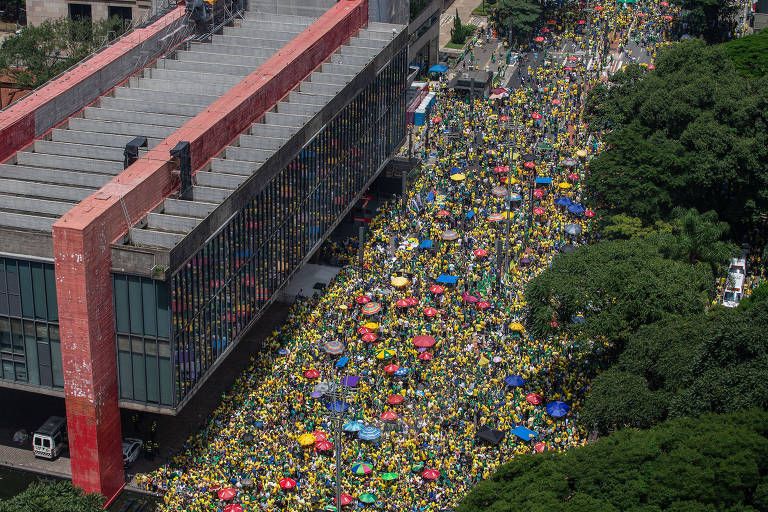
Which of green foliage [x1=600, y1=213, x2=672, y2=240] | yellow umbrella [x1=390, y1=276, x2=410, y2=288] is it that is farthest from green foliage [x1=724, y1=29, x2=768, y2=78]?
yellow umbrella [x1=390, y1=276, x2=410, y2=288]

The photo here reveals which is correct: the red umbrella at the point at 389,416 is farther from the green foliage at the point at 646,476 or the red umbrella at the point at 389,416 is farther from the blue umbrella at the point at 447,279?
the blue umbrella at the point at 447,279

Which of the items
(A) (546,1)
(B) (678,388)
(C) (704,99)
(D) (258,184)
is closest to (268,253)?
(D) (258,184)

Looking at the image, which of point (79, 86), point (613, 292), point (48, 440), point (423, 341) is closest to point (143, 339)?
point (48, 440)

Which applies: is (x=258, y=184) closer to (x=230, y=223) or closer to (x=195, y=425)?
(x=230, y=223)

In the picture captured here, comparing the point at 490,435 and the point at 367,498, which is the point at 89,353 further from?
the point at 490,435

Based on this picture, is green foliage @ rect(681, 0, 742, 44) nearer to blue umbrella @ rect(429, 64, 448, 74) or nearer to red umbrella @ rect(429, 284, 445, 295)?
blue umbrella @ rect(429, 64, 448, 74)

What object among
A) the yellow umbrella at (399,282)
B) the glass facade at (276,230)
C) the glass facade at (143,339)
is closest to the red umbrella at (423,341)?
the yellow umbrella at (399,282)

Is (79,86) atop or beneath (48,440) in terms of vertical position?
atop
